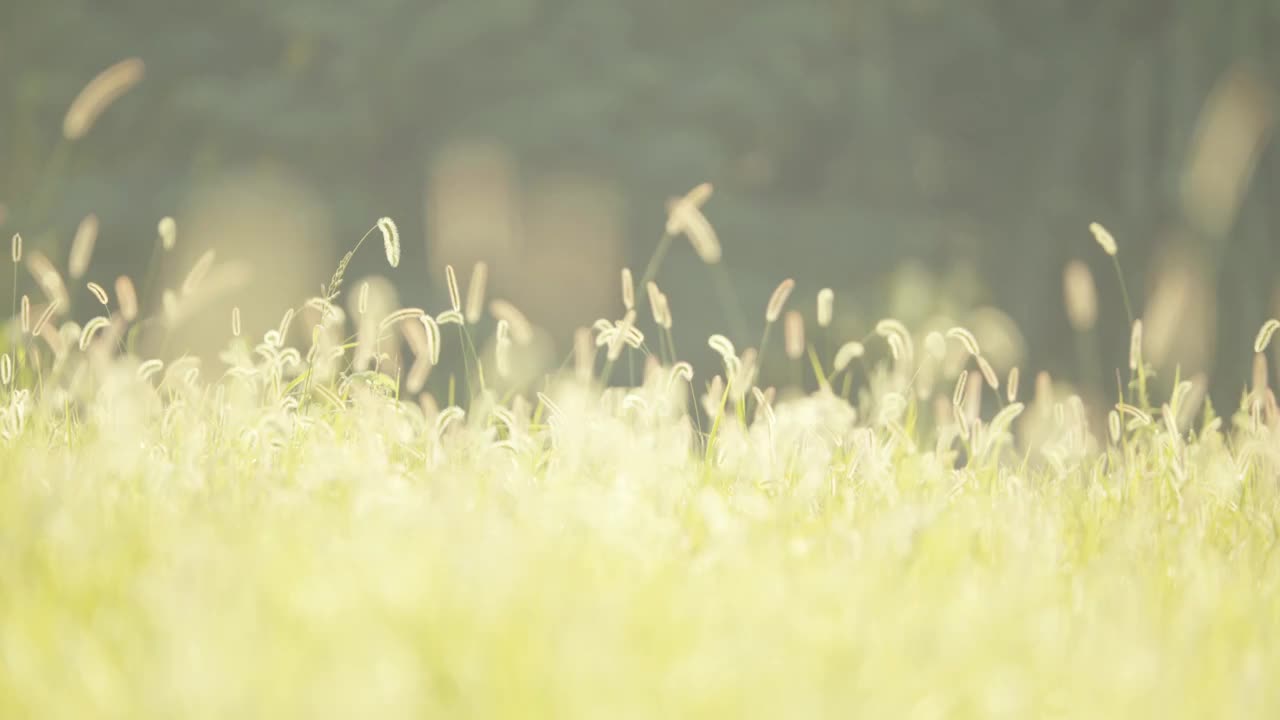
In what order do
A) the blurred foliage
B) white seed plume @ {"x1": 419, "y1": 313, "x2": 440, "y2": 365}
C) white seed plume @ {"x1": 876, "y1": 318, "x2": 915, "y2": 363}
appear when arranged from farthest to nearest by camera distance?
1. the blurred foliage
2. white seed plume @ {"x1": 876, "y1": 318, "x2": 915, "y2": 363}
3. white seed plume @ {"x1": 419, "y1": 313, "x2": 440, "y2": 365}

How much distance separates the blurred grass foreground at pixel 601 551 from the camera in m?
1.38

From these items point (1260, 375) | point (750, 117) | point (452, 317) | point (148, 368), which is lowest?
point (750, 117)

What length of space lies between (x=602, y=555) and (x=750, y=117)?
10.7 metres

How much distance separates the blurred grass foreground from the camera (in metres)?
1.38

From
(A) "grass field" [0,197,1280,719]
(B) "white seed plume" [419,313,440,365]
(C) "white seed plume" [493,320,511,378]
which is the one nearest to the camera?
(A) "grass field" [0,197,1280,719]

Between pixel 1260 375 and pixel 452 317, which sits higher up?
pixel 452 317

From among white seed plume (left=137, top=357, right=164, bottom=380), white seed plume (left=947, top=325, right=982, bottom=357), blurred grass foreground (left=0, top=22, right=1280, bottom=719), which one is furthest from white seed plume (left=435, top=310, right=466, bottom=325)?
white seed plume (left=947, top=325, right=982, bottom=357)

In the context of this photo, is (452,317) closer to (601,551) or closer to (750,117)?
(601,551)

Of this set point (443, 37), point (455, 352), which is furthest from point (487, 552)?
point (443, 37)

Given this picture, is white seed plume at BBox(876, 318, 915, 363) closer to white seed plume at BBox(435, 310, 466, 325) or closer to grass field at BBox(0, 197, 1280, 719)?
grass field at BBox(0, 197, 1280, 719)

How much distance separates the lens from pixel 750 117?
1207cm

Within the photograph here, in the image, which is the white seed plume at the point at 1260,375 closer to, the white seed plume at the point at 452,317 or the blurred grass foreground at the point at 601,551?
the blurred grass foreground at the point at 601,551

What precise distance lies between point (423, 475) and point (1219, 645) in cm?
142

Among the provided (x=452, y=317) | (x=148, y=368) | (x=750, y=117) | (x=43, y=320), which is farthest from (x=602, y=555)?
(x=750, y=117)
